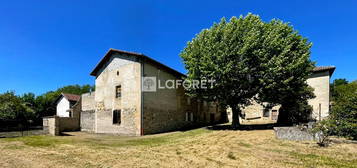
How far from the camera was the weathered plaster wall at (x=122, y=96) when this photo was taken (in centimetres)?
1670

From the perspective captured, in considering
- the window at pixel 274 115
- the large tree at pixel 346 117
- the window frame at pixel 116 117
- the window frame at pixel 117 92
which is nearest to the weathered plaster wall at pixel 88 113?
the window frame at pixel 116 117

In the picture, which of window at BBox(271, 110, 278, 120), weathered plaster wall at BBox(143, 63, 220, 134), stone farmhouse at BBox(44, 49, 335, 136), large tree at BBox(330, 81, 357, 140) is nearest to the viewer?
large tree at BBox(330, 81, 357, 140)

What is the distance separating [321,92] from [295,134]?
1628cm

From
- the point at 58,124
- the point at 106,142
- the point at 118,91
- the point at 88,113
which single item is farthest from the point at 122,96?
the point at 88,113

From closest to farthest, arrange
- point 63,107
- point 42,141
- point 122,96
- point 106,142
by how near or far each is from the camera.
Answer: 1. point 106,142
2. point 42,141
3. point 122,96
4. point 63,107

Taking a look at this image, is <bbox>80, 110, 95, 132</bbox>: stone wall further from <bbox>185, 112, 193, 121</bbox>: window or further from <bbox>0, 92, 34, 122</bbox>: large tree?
<bbox>185, 112, 193, 121</bbox>: window

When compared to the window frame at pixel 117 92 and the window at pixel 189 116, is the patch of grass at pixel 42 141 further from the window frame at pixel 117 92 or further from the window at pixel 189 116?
the window at pixel 189 116

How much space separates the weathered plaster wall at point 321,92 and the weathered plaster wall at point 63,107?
36.0 metres

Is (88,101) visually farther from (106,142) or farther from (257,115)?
(257,115)

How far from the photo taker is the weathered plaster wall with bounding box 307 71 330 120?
21.8m

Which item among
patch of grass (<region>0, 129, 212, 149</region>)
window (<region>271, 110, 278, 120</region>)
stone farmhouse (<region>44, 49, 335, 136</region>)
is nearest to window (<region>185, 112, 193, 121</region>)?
stone farmhouse (<region>44, 49, 335, 136</region>)

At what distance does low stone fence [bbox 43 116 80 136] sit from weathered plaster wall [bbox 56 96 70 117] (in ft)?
23.1

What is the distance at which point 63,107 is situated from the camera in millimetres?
29781

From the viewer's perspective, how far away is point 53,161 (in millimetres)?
7188
